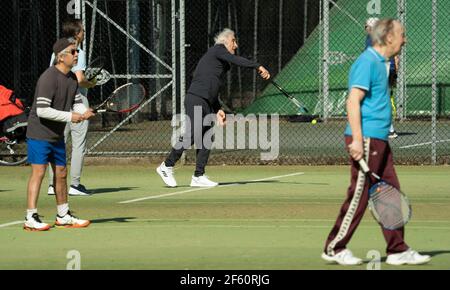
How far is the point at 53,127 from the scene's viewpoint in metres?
11.4

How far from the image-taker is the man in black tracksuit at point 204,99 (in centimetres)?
1497

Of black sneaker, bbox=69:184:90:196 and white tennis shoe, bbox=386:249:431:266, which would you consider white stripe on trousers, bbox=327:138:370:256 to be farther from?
black sneaker, bbox=69:184:90:196

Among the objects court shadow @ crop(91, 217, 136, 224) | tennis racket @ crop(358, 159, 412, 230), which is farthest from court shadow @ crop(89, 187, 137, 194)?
tennis racket @ crop(358, 159, 412, 230)

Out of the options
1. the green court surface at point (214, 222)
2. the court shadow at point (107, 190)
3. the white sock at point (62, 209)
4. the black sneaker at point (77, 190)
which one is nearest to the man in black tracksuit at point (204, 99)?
the green court surface at point (214, 222)

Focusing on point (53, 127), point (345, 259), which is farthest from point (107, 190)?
point (345, 259)

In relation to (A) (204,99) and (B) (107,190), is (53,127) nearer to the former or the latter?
(B) (107,190)

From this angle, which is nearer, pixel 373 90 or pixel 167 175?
pixel 373 90

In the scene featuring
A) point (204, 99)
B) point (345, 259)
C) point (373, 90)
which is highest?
point (373, 90)

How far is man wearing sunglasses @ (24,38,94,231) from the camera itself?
11266mm

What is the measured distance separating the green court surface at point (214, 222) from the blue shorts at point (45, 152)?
662 millimetres

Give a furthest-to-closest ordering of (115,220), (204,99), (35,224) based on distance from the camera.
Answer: (204,99) → (115,220) → (35,224)

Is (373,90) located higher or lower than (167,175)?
higher

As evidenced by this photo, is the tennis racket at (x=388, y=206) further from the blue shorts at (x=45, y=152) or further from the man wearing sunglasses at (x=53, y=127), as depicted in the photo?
the blue shorts at (x=45, y=152)

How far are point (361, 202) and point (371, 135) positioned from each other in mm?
511
